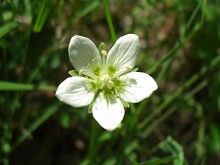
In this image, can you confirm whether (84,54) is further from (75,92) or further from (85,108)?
(85,108)

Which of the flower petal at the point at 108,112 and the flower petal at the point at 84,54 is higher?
the flower petal at the point at 84,54

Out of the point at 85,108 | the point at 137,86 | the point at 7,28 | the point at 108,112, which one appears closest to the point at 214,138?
the point at 85,108

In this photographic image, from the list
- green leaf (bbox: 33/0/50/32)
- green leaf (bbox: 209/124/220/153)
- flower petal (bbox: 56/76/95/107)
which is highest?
green leaf (bbox: 33/0/50/32)

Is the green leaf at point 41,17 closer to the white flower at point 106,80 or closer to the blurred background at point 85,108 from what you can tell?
the blurred background at point 85,108

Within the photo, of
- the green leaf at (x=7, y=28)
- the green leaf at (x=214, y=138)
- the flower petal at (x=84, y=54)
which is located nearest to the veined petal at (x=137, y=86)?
the flower petal at (x=84, y=54)

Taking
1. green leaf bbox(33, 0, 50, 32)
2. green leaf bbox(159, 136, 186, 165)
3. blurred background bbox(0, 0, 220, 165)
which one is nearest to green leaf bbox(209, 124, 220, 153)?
blurred background bbox(0, 0, 220, 165)

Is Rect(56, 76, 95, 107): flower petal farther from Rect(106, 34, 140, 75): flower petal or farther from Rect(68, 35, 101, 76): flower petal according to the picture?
Rect(106, 34, 140, 75): flower petal
